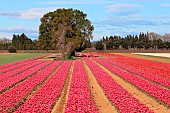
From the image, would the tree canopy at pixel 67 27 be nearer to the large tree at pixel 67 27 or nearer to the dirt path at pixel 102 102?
the large tree at pixel 67 27

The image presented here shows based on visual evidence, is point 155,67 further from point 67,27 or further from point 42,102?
point 67,27

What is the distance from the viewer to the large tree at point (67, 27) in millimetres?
67625

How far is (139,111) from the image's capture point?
1161 cm

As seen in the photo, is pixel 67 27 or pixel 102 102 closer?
pixel 102 102

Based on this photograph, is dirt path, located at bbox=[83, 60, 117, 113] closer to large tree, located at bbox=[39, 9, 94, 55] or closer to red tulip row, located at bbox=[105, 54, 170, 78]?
red tulip row, located at bbox=[105, 54, 170, 78]

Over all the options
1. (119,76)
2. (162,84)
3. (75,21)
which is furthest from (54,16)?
(162,84)

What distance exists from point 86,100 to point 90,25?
62083mm

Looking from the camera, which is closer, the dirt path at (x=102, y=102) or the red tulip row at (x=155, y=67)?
the dirt path at (x=102, y=102)

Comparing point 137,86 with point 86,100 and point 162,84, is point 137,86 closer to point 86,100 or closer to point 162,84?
point 162,84

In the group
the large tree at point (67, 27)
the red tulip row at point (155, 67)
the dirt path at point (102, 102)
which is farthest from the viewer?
the large tree at point (67, 27)

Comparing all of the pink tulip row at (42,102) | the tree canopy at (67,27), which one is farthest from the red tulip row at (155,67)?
the tree canopy at (67,27)

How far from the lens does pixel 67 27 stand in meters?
67.2

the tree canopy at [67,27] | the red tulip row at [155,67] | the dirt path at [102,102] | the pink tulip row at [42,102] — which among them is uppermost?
the tree canopy at [67,27]

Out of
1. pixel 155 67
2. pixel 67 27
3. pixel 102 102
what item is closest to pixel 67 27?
pixel 67 27
